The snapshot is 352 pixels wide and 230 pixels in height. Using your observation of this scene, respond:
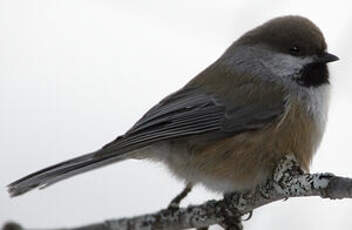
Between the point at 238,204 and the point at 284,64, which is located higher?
the point at 284,64

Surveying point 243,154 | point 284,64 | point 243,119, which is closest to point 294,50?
point 284,64

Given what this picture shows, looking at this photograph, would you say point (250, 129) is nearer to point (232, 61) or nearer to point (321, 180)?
point (232, 61)

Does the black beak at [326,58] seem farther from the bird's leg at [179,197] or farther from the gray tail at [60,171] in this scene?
the gray tail at [60,171]

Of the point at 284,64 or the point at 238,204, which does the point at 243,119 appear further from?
the point at 238,204

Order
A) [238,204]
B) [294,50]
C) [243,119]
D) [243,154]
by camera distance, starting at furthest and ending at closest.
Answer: [294,50]
[243,119]
[243,154]
[238,204]

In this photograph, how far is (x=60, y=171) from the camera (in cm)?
274

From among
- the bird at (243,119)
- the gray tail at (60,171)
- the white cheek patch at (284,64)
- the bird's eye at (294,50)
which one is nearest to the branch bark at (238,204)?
the bird at (243,119)

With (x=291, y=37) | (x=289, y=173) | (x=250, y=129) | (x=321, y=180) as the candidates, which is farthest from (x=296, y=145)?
(x=321, y=180)

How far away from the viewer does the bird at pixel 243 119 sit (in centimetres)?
A: 297

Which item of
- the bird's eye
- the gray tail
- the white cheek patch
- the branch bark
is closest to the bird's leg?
the branch bark

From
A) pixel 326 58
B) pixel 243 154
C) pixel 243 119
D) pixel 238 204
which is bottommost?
pixel 238 204

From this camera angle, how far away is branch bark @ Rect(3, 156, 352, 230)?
6.80 ft

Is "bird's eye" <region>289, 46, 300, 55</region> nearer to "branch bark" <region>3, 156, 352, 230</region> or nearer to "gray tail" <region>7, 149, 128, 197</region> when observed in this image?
"branch bark" <region>3, 156, 352, 230</region>

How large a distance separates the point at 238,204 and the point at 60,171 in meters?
0.94
